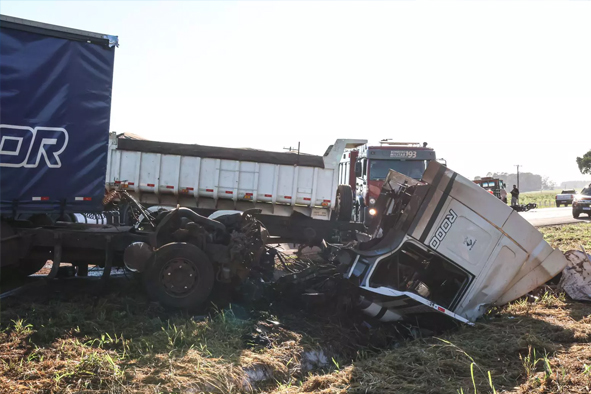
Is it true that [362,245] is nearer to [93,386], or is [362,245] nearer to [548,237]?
[93,386]

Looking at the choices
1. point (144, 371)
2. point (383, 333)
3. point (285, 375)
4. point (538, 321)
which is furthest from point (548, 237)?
point (144, 371)

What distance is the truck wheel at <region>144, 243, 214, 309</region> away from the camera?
646 centimetres

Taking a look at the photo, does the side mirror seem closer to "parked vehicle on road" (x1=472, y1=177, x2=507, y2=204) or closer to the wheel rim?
the wheel rim

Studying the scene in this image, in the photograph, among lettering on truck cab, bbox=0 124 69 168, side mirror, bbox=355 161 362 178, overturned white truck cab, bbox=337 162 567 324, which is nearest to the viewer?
lettering on truck cab, bbox=0 124 69 168

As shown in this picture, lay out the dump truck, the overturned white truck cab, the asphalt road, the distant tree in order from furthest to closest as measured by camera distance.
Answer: the distant tree → the asphalt road → the dump truck → the overturned white truck cab

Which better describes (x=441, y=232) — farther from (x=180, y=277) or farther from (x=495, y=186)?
(x=495, y=186)

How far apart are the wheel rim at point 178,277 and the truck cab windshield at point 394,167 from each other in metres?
9.59

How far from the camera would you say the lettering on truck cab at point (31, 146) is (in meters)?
6.18

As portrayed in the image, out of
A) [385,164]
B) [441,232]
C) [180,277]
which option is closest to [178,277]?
[180,277]

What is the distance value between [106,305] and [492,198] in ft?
17.1

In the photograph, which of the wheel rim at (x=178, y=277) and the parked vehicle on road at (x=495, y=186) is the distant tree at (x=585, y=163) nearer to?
the parked vehicle on road at (x=495, y=186)

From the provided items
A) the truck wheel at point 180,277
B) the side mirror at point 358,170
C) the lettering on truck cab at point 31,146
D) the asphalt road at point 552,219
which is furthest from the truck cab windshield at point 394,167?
the asphalt road at point 552,219

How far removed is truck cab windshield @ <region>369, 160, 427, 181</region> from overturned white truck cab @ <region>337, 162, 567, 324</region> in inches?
333

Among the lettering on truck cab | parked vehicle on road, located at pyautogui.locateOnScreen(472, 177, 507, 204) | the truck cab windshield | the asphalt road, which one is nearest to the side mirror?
the truck cab windshield
